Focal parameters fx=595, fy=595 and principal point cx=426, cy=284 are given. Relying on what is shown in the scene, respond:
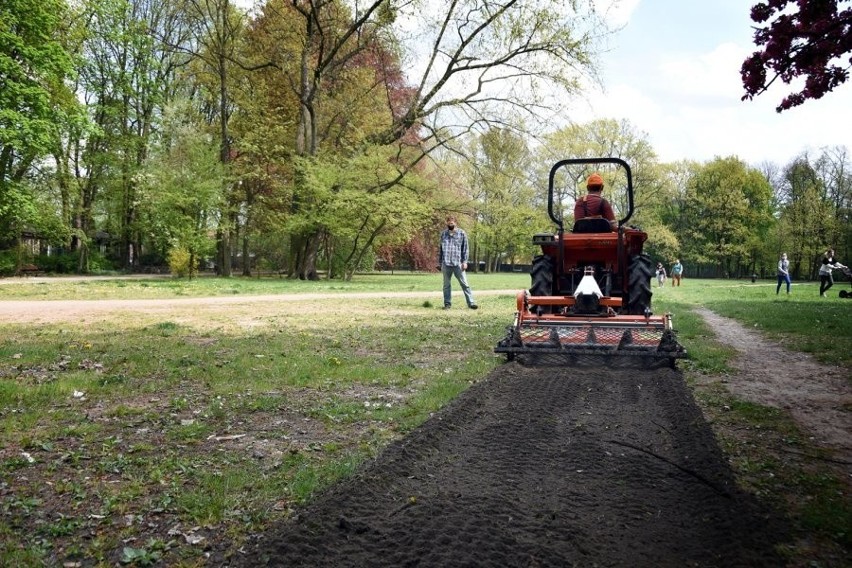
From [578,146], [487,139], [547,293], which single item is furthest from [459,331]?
[578,146]

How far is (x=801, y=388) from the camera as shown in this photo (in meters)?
5.99

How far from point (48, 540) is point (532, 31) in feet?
76.8

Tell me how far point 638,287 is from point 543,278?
1231 mm

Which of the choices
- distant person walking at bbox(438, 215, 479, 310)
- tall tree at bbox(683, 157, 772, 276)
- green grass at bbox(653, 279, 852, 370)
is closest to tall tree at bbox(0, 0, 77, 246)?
distant person walking at bbox(438, 215, 479, 310)

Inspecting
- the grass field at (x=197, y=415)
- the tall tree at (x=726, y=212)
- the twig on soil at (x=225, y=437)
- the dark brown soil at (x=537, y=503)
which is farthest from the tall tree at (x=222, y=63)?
the tall tree at (x=726, y=212)

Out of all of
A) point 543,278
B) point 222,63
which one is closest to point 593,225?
point 543,278

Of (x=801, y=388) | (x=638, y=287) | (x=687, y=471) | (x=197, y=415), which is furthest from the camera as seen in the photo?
(x=638, y=287)

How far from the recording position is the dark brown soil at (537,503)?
2463mm

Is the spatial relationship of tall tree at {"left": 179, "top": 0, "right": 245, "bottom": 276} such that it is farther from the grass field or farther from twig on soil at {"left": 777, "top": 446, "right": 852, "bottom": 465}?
twig on soil at {"left": 777, "top": 446, "right": 852, "bottom": 465}

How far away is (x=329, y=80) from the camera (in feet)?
93.8

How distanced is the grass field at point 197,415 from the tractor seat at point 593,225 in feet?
6.51

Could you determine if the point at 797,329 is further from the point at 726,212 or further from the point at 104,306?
the point at 726,212

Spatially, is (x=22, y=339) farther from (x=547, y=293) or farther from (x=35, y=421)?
(x=547, y=293)

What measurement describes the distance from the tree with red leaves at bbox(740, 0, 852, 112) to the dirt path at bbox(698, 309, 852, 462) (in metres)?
3.10
